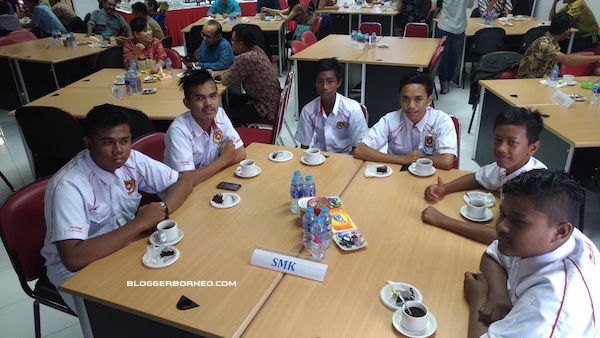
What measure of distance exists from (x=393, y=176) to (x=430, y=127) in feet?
1.76

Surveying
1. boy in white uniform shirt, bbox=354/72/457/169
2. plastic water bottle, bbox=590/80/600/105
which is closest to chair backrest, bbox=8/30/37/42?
boy in white uniform shirt, bbox=354/72/457/169

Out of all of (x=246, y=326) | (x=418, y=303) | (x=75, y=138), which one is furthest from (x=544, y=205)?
(x=75, y=138)

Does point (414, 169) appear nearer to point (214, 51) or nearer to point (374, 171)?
point (374, 171)

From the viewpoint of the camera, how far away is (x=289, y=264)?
1.44 metres

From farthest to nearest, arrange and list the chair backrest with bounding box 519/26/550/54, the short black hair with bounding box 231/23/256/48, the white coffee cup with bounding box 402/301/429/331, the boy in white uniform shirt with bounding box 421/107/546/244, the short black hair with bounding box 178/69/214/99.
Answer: the chair backrest with bounding box 519/26/550/54 → the short black hair with bounding box 231/23/256/48 → the short black hair with bounding box 178/69/214/99 → the boy in white uniform shirt with bounding box 421/107/546/244 → the white coffee cup with bounding box 402/301/429/331

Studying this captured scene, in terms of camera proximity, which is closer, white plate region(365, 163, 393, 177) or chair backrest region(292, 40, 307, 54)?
white plate region(365, 163, 393, 177)

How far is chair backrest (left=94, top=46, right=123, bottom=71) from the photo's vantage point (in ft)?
15.5

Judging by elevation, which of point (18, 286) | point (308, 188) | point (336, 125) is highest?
point (308, 188)

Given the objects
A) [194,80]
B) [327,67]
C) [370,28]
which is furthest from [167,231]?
[370,28]

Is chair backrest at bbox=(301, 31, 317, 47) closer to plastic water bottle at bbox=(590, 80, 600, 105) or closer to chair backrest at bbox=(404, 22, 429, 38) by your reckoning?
chair backrest at bbox=(404, 22, 429, 38)

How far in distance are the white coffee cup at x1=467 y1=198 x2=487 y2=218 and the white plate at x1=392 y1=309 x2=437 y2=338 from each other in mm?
626

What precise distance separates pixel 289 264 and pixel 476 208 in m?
0.80

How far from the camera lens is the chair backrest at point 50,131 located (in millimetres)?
2828

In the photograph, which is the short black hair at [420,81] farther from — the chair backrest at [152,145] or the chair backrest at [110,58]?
the chair backrest at [110,58]
